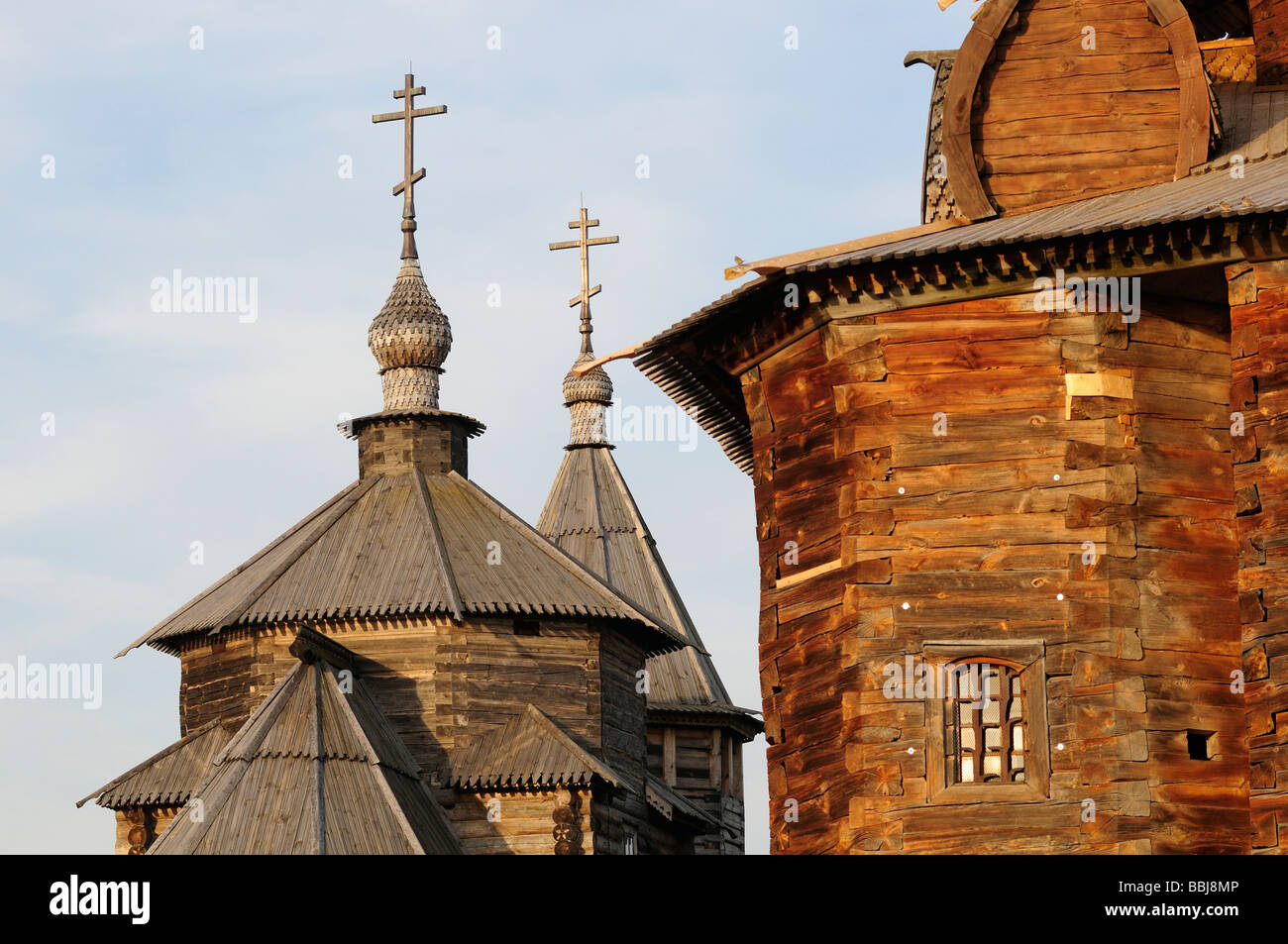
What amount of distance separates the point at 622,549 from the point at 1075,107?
2778 centimetres

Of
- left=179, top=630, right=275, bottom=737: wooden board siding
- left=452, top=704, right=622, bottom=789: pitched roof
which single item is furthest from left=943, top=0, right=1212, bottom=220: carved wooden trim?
left=179, top=630, right=275, bottom=737: wooden board siding

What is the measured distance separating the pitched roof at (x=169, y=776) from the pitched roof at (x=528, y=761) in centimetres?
440

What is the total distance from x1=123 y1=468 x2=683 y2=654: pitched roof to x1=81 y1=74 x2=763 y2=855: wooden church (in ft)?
0.15

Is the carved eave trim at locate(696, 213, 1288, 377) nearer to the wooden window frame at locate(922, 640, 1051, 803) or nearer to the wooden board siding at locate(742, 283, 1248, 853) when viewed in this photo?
the wooden board siding at locate(742, 283, 1248, 853)

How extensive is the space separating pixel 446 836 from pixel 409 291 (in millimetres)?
12068

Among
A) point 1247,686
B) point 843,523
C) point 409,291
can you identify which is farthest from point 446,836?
point 1247,686

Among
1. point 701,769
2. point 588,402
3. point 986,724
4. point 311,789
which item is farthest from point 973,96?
point 588,402

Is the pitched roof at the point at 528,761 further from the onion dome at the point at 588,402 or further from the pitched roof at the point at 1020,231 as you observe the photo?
the onion dome at the point at 588,402

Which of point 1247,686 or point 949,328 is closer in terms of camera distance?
point 1247,686

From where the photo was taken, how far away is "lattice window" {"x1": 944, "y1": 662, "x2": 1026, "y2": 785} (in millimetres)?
20062

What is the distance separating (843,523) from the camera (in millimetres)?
21031

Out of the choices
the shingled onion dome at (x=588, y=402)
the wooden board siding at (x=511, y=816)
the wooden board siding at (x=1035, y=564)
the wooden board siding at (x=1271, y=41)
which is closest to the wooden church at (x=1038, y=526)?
the wooden board siding at (x=1035, y=564)
